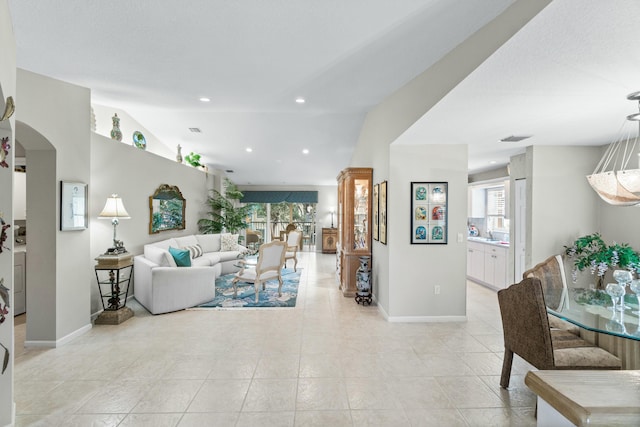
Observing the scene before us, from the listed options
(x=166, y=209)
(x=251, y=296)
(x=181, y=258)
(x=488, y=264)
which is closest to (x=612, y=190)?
(x=488, y=264)

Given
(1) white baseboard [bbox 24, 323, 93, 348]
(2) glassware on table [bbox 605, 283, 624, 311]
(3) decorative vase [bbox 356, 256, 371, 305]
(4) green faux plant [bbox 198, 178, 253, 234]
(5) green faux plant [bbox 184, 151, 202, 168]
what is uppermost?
(5) green faux plant [bbox 184, 151, 202, 168]

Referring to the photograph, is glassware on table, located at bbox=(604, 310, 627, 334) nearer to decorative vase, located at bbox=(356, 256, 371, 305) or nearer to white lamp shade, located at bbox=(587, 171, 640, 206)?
white lamp shade, located at bbox=(587, 171, 640, 206)

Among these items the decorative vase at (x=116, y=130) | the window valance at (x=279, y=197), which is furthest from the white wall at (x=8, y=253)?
the window valance at (x=279, y=197)

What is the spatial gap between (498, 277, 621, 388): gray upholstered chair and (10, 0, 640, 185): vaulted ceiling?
1.46 meters

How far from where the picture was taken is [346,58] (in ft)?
9.34

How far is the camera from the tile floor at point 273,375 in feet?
7.61

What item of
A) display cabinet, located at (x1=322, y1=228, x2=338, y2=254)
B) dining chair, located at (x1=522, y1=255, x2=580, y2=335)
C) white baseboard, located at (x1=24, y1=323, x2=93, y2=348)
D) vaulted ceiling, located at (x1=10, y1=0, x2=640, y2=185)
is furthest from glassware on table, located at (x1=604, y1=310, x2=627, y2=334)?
display cabinet, located at (x1=322, y1=228, x2=338, y2=254)

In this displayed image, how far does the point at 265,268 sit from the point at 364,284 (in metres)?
1.63

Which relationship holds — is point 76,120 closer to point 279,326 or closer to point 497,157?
point 279,326

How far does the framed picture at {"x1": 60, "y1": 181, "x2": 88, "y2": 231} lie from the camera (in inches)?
139

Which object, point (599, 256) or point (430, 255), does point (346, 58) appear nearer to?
point (430, 255)

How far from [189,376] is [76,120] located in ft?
10.4

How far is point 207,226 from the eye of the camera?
8242mm

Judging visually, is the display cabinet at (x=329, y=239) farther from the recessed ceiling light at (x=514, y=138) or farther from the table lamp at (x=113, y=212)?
the recessed ceiling light at (x=514, y=138)
